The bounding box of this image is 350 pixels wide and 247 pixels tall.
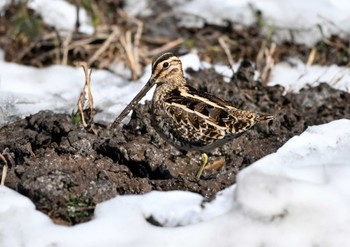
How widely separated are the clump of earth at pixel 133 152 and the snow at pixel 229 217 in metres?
0.15

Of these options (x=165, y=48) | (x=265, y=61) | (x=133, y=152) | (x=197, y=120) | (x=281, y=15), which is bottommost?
(x=165, y=48)

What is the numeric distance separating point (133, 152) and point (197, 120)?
16.5 inches

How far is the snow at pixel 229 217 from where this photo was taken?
3512mm

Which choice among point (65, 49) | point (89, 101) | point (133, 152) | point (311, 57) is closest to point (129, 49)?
point (65, 49)

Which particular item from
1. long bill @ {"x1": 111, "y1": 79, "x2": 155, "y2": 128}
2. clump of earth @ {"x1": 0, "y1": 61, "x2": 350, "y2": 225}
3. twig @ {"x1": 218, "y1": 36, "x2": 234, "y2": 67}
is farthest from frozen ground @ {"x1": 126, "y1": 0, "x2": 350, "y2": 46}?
long bill @ {"x1": 111, "y1": 79, "x2": 155, "y2": 128}

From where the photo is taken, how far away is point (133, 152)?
459 centimetres

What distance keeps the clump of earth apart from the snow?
0.50 ft

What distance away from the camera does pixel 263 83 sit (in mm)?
6148

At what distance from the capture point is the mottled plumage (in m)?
4.45

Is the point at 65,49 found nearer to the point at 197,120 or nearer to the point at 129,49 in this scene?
the point at 129,49

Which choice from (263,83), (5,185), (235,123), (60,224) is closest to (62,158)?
(5,185)

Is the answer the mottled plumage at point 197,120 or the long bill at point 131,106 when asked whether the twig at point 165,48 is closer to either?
the long bill at point 131,106

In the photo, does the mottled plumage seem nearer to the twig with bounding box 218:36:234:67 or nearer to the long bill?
the long bill

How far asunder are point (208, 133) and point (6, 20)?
3490 millimetres
